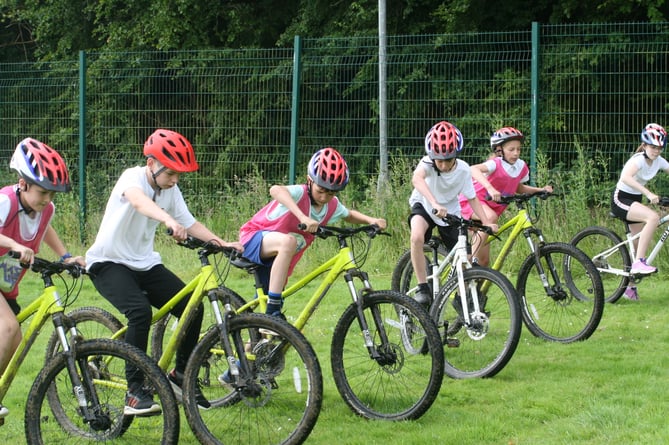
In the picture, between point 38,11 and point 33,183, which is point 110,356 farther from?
point 38,11

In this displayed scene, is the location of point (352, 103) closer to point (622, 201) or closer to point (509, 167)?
point (622, 201)

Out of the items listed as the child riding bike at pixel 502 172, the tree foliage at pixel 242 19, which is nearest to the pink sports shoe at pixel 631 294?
the child riding bike at pixel 502 172

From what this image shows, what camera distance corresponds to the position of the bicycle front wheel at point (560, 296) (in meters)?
8.38

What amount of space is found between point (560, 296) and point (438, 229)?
1133 millimetres

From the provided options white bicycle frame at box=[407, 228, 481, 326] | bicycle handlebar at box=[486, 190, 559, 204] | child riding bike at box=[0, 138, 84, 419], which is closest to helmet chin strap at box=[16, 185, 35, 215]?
child riding bike at box=[0, 138, 84, 419]

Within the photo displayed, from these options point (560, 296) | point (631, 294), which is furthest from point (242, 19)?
point (560, 296)

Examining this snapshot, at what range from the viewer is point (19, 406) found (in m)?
7.02

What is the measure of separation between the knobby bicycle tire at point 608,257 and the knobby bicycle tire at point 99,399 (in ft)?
19.6

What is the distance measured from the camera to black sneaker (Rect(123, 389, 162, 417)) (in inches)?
217

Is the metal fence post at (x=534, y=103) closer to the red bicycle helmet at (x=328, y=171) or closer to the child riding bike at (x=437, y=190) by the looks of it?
the child riding bike at (x=437, y=190)

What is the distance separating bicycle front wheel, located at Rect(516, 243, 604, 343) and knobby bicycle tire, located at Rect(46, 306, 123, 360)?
3.56 metres

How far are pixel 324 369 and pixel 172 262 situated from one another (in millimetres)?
5743

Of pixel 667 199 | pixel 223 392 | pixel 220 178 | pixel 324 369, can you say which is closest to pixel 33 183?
pixel 223 392

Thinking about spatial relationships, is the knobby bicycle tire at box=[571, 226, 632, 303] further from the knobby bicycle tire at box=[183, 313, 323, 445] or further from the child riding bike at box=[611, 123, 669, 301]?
the knobby bicycle tire at box=[183, 313, 323, 445]
